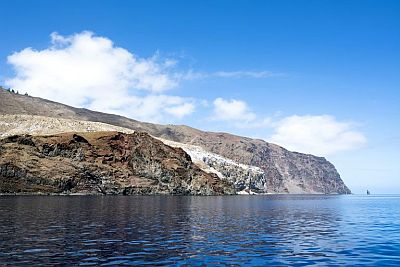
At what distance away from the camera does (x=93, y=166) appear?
16450 cm

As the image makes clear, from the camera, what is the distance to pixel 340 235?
44.2 metres

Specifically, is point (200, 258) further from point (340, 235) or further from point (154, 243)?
point (340, 235)

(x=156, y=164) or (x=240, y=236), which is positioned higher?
(x=156, y=164)

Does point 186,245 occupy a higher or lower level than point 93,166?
lower

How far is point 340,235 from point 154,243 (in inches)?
837

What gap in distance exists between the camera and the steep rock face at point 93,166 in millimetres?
142125

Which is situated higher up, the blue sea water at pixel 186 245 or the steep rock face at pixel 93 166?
the steep rock face at pixel 93 166

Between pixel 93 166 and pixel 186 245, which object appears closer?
pixel 186 245

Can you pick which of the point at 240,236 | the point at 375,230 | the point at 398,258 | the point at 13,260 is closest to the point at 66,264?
the point at 13,260

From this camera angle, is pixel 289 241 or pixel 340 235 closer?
pixel 289 241

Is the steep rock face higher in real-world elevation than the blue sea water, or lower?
higher

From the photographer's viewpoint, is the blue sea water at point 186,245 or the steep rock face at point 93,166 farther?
the steep rock face at point 93,166

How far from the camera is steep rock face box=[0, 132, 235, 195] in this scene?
466ft

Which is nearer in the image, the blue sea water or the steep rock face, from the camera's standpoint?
the blue sea water
